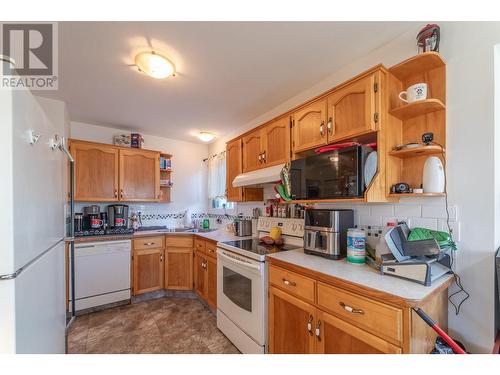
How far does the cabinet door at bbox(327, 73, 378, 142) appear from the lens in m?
1.38

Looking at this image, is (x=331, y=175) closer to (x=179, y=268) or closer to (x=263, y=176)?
(x=263, y=176)

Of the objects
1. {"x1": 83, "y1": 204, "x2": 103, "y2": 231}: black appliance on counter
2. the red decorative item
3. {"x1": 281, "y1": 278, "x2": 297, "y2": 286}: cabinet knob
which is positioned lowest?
{"x1": 281, "y1": 278, "x2": 297, "y2": 286}: cabinet knob

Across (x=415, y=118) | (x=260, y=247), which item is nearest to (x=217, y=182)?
(x=260, y=247)

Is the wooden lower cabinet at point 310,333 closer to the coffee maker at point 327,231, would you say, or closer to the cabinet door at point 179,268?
the coffee maker at point 327,231

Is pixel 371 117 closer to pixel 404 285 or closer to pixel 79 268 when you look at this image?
pixel 404 285

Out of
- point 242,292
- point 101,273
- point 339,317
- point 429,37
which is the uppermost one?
point 429,37

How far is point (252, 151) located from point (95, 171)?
2.11 metres

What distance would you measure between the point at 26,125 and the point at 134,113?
2.14 m

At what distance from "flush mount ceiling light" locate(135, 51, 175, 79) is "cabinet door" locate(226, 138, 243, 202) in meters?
1.21

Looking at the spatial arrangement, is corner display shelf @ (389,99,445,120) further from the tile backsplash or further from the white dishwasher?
the white dishwasher

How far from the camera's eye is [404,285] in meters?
1.07

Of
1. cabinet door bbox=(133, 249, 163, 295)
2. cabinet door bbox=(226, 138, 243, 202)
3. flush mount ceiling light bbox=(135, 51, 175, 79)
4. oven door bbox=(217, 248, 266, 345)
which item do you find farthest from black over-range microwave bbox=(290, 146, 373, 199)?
cabinet door bbox=(133, 249, 163, 295)

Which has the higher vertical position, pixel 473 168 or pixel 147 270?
pixel 473 168

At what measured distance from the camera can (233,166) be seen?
291cm
